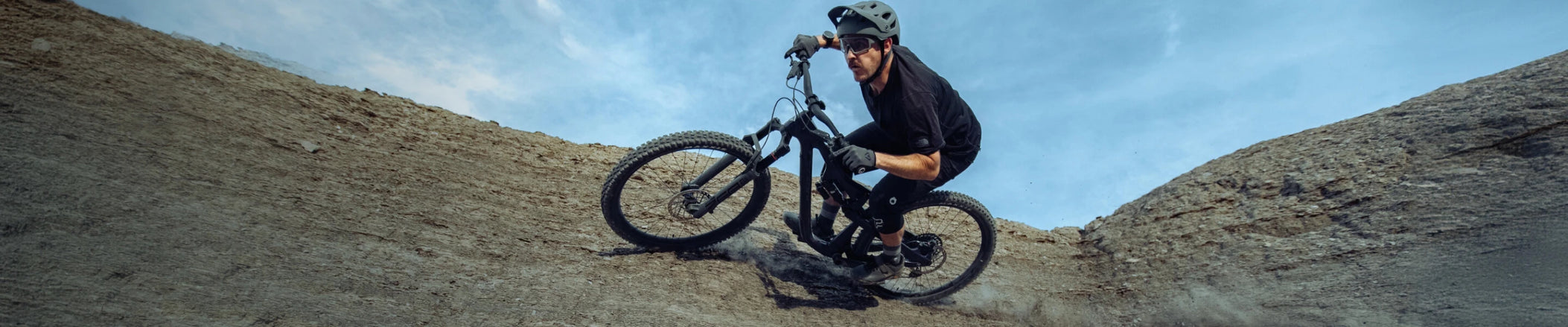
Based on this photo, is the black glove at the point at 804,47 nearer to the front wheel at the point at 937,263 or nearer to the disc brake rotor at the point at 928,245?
the front wheel at the point at 937,263

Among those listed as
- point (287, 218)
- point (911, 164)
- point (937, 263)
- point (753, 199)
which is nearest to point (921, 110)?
point (911, 164)

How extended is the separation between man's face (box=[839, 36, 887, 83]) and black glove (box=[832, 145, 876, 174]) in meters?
0.53

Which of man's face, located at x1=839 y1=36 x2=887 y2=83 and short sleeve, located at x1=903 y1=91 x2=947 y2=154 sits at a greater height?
man's face, located at x1=839 y1=36 x2=887 y2=83

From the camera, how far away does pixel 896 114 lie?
530 cm

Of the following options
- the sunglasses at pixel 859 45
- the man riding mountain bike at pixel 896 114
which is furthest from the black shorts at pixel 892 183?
the sunglasses at pixel 859 45

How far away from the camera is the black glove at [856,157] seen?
5.04 meters

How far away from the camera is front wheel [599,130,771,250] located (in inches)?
221

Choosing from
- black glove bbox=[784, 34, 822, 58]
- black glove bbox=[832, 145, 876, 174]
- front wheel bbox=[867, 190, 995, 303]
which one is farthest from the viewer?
front wheel bbox=[867, 190, 995, 303]

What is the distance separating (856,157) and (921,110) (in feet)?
1.77

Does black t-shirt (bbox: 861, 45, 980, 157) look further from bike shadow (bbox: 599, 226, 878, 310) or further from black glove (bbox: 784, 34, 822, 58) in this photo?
bike shadow (bbox: 599, 226, 878, 310)

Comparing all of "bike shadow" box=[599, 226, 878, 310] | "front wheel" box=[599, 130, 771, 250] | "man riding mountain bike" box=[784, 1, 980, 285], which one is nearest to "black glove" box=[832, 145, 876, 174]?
"man riding mountain bike" box=[784, 1, 980, 285]

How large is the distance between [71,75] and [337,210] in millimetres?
3268

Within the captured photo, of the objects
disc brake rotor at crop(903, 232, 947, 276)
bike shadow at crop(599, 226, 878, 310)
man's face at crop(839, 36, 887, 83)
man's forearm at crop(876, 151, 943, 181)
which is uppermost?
man's face at crop(839, 36, 887, 83)

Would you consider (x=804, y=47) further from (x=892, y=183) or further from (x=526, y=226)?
(x=526, y=226)
